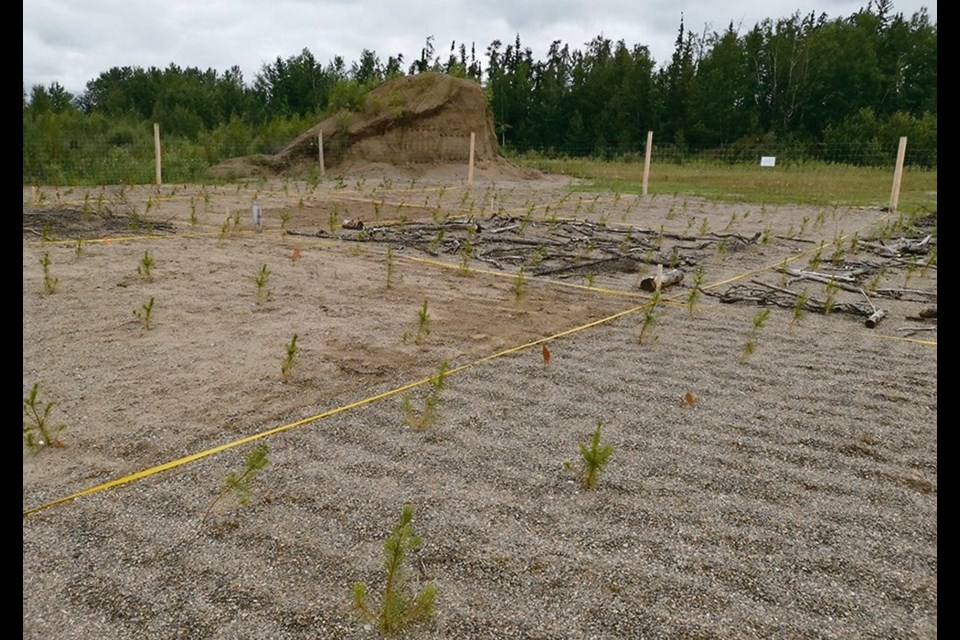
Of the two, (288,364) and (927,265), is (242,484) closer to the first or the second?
(288,364)

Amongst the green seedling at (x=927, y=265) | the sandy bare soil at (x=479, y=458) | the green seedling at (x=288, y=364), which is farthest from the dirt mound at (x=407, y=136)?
the green seedling at (x=288, y=364)

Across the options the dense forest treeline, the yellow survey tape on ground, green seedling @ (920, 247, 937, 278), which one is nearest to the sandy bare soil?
the yellow survey tape on ground

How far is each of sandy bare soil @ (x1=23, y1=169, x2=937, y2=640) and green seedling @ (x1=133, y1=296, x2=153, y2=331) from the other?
1.9 inches

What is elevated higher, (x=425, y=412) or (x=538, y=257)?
(x=538, y=257)

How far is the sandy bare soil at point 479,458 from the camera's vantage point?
6.12 ft

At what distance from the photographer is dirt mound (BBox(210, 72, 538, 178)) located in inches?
803

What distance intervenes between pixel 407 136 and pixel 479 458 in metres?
19.8

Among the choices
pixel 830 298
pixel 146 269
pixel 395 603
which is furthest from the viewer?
pixel 146 269

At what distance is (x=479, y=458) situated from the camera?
8.91 ft

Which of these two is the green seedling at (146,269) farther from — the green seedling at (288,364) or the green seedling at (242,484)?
the green seedling at (242,484)

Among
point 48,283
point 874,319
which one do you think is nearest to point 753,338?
point 874,319

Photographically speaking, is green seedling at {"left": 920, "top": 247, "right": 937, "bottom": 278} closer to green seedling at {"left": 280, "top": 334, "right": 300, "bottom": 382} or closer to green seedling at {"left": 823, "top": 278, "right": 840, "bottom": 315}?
green seedling at {"left": 823, "top": 278, "right": 840, "bottom": 315}

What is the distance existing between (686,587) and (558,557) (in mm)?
395
